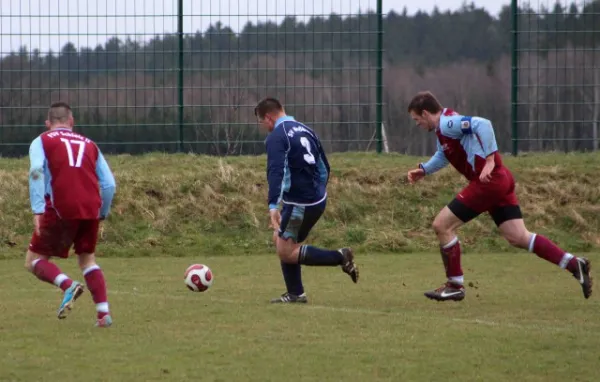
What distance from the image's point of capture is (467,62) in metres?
21.4

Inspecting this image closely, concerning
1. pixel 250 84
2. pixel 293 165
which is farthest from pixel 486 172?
pixel 250 84

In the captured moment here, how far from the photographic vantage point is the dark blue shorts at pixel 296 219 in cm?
1017

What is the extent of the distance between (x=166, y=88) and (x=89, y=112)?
1.33 m

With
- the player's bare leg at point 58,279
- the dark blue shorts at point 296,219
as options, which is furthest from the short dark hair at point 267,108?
the player's bare leg at point 58,279

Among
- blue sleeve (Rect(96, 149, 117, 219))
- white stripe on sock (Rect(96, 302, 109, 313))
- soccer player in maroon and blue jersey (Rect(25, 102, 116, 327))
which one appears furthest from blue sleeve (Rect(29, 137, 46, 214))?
white stripe on sock (Rect(96, 302, 109, 313))

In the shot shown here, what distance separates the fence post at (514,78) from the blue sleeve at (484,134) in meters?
9.74

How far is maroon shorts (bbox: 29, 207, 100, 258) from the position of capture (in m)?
8.72

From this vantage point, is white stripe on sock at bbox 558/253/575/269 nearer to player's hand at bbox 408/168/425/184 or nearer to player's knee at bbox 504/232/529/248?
player's knee at bbox 504/232/529/248

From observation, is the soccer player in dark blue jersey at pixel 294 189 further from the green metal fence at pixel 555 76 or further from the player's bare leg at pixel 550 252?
the green metal fence at pixel 555 76

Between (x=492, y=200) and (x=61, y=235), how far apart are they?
145 inches

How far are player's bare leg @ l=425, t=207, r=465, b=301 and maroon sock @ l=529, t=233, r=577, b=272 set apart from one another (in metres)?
0.69

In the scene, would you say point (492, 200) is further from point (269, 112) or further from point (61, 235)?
point (61, 235)

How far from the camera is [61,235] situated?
28.8ft

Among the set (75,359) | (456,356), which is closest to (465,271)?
(456,356)
